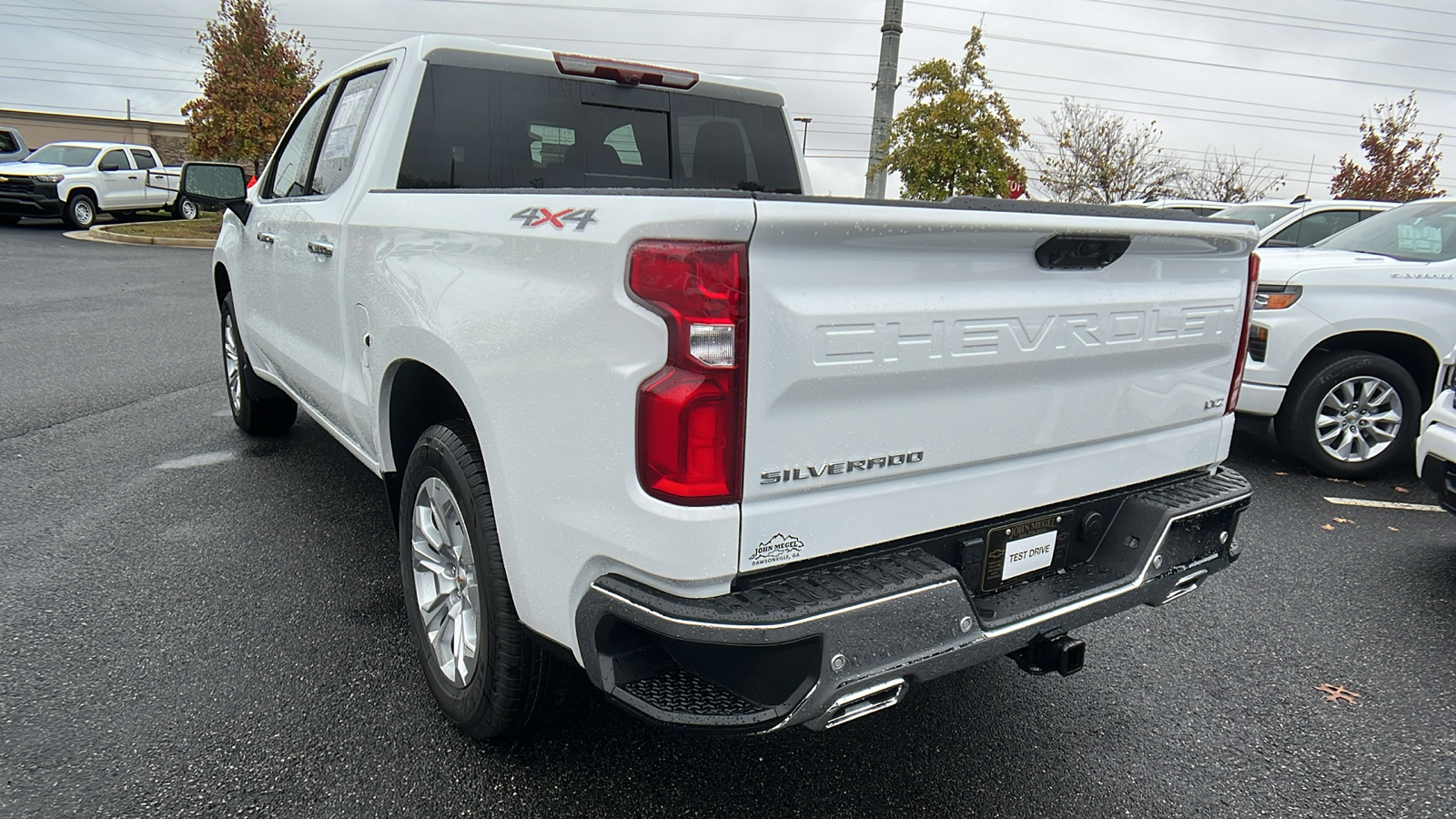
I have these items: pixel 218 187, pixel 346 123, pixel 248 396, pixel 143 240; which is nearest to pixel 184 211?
pixel 143 240

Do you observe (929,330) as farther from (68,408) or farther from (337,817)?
(68,408)

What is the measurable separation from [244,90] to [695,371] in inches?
1098

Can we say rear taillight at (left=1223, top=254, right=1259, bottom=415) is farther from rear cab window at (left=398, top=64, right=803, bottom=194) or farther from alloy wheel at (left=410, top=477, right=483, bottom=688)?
alloy wheel at (left=410, top=477, right=483, bottom=688)

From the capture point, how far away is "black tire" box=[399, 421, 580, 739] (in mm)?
2266

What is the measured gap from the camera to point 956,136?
24953mm

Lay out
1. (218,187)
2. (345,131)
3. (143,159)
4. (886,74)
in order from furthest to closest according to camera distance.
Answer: (143,159) → (886,74) → (218,187) → (345,131)

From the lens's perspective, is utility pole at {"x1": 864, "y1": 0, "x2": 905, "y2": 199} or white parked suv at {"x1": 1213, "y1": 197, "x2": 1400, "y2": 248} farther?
utility pole at {"x1": 864, "y1": 0, "x2": 905, "y2": 199}

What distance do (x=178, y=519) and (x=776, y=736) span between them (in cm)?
310

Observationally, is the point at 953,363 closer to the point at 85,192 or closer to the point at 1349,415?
the point at 1349,415

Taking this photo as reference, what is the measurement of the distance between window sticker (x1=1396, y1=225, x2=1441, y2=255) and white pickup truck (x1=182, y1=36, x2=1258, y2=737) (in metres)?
4.14

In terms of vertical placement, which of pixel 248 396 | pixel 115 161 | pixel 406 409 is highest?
pixel 115 161

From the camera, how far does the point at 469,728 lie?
98.0 inches

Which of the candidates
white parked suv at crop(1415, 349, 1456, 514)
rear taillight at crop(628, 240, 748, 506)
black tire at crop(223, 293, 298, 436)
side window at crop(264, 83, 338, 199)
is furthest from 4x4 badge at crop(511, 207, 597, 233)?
white parked suv at crop(1415, 349, 1456, 514)

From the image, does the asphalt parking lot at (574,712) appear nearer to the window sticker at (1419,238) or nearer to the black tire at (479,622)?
the black tire at (479,622)
